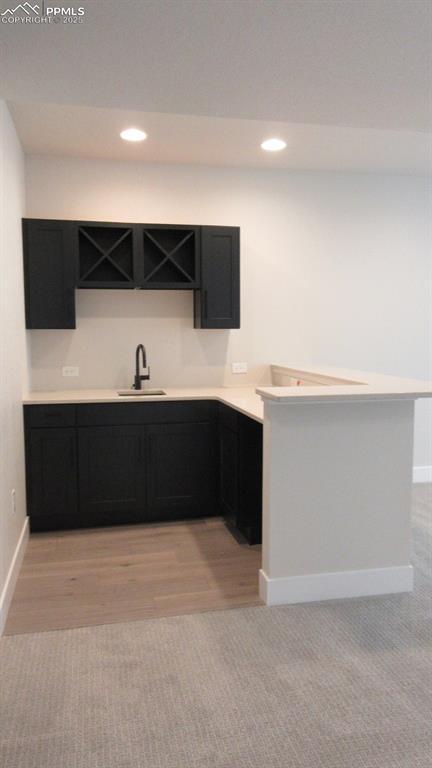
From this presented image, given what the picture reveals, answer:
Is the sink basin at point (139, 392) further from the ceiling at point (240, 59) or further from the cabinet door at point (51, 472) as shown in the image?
the ceiling at point (240, 59)

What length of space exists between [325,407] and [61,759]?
69.3 inches

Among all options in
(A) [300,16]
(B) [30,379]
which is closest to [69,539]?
(B) [30,379]

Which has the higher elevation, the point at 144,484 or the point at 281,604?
the point at 144,484

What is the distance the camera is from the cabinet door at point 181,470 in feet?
13.4

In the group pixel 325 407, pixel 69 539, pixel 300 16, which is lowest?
pixel 69 539

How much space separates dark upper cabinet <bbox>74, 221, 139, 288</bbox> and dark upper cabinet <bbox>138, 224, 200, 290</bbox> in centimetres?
9

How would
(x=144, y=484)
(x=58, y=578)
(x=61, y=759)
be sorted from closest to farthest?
(x=61, y=759) → (x=58, y=578) → (x=144, y=484)

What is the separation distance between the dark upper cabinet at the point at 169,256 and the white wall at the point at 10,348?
2.87ft

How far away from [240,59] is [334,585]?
233 centimetres

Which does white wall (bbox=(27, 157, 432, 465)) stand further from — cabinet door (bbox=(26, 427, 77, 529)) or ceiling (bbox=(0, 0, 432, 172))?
ceiling (bbox=(0, 0, 432, 172))

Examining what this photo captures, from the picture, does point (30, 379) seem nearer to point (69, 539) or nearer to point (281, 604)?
point (69, 539)

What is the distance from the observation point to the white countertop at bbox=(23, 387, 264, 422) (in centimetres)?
379

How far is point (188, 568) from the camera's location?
337cm

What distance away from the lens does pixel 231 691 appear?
7.23 ft
